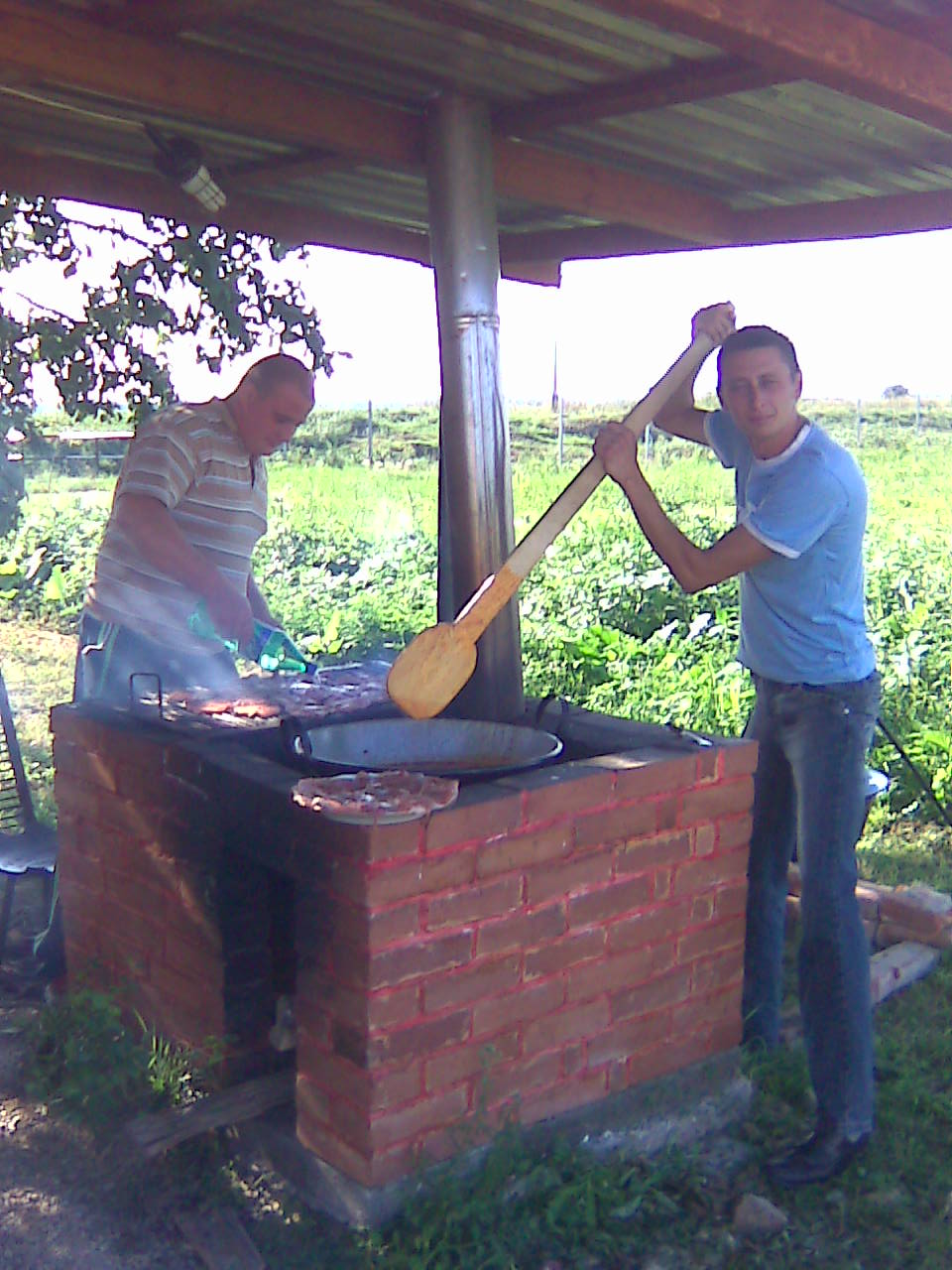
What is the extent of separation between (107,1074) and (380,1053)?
0.90 meters

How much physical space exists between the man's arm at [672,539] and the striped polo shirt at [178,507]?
1345mm

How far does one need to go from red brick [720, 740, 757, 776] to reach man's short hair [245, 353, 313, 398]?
1.64 meters

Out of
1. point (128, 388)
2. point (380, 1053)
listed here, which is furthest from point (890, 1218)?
point (128, 388)

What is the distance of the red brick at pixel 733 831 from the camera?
3.04m

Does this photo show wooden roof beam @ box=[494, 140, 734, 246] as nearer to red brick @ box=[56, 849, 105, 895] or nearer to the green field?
red brick @ box=[56, 849, 105, 895]

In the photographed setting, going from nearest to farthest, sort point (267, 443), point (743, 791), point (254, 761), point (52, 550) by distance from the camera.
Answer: point (254, 761) → point (743, 791) → point (267, 443) → point (52, 550)

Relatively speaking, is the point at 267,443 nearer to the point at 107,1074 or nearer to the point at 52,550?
the point at 107,1074

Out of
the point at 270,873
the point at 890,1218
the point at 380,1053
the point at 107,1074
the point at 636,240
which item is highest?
the point at 636,240

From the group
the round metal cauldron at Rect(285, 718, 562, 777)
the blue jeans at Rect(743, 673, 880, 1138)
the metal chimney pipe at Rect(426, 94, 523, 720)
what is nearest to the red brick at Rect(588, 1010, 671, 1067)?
the blue jeans at Rect(743, 673, 880, 1138)

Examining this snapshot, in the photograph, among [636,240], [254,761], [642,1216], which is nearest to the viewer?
[642,1216]

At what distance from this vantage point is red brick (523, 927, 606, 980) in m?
2.70

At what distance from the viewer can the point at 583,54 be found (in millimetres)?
3078

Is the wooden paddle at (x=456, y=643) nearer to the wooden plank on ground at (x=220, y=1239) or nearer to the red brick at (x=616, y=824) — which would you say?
the red brick at (x=616, y=824)

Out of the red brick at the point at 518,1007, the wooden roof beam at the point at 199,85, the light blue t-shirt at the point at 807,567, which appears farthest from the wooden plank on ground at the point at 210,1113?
the wooden roof beam at the point at 199,85
